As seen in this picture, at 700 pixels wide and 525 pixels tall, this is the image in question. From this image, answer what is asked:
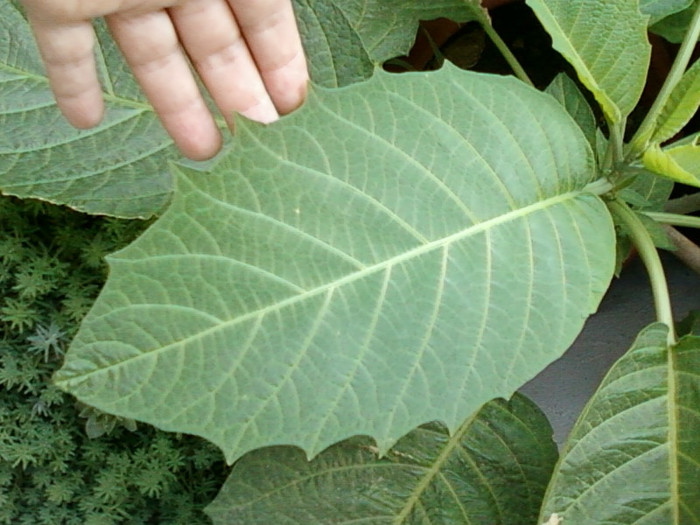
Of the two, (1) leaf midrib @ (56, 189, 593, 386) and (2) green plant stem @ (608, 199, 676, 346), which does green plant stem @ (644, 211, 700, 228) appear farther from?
(1) leaf midrib @ (56, 189, 593, 386)

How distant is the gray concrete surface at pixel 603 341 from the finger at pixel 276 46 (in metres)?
0.70

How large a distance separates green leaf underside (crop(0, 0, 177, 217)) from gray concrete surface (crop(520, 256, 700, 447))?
2.36 ft

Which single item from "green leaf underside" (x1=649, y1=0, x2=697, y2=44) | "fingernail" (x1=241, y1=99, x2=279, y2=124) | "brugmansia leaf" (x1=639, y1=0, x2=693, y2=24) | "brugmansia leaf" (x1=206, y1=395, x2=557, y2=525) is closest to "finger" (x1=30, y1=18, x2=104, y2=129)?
"fingernail" (x1=241, y1=99, x2=279, y2=124)

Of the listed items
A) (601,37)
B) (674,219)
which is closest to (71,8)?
(601,37)

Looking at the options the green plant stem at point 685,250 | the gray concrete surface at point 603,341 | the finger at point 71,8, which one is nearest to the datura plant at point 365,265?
the finger at point 71,8

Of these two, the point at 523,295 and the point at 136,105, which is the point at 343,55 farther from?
the point at 523,295

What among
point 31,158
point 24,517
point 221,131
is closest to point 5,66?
point 31,158

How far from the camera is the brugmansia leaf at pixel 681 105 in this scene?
0.68m

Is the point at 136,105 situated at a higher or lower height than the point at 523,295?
higher

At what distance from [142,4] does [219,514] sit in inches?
19.6

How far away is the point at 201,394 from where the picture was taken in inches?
21.7

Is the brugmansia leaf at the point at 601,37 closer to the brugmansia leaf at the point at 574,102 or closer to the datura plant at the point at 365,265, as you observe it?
the datura plant at the point at 365,265

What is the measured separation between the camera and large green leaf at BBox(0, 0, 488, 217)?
0.75 metres

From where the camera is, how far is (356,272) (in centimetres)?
58
